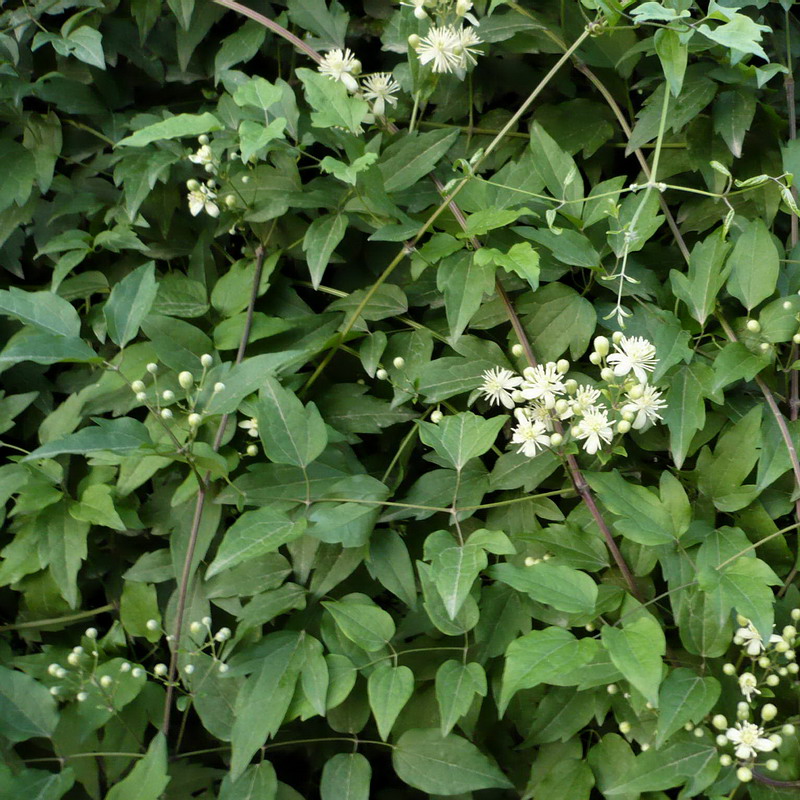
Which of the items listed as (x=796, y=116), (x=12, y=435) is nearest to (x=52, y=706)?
(x=12, y=435)

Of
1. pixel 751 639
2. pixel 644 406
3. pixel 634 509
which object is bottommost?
pixel 751 639

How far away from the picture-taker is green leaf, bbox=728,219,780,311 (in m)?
1.13

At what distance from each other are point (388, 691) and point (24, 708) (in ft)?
1.74

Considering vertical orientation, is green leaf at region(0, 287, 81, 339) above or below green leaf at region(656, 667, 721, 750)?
above

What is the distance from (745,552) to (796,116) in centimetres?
78

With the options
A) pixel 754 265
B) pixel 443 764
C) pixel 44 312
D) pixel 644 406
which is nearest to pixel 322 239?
pixel 44 312

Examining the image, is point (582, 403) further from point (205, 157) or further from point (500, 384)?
point (205, 157)

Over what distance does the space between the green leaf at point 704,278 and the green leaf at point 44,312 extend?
87cm

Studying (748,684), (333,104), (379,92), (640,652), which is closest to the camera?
(640,652)

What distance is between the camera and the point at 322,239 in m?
1.22

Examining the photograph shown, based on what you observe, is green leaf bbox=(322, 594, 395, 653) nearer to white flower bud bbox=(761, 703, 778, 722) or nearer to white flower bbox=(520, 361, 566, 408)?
white flower bbox=(520, 361, 566, 408)

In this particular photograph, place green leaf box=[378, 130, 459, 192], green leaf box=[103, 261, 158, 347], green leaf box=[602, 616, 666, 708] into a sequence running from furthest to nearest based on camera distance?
green leaf box=[378, 130, 459, 192] → green leaf box=[103, 261, 158, 347] → green leaf box=[602, 616, 666, 708]

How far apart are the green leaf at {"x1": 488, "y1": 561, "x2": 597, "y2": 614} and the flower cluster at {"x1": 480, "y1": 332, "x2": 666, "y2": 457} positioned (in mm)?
162

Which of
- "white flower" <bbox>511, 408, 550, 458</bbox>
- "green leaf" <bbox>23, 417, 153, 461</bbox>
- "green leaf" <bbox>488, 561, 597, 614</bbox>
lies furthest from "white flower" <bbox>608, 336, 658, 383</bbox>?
"green leaf" <bbox>23, 417, 153, 461</bbox>
